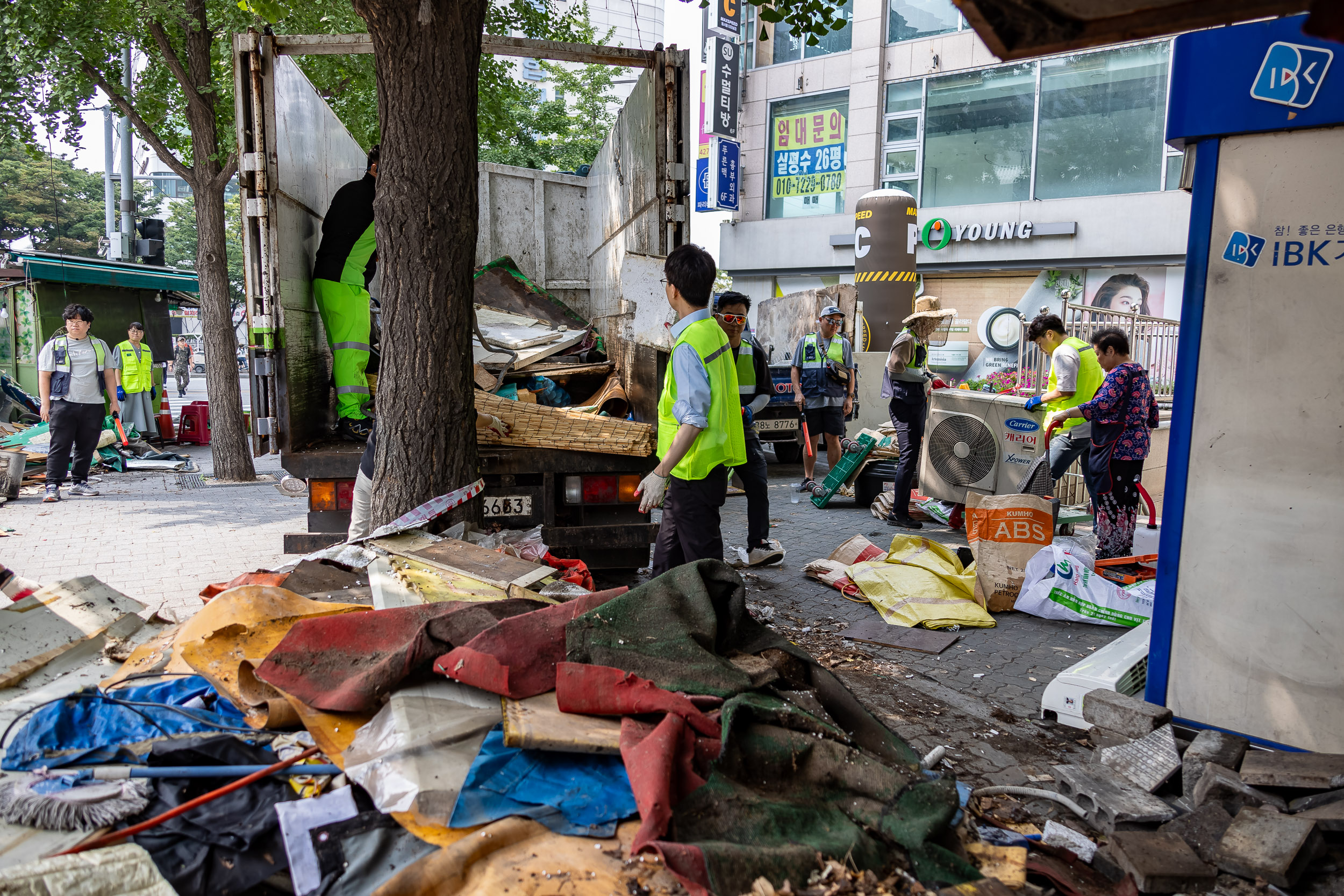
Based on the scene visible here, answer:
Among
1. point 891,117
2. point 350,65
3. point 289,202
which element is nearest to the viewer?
point 289,202

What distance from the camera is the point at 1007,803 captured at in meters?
2.92

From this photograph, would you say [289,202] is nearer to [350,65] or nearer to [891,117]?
[350,65]

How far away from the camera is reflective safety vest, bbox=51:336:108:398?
9008 mm

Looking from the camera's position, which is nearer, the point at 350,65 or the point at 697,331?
the point at 697,331

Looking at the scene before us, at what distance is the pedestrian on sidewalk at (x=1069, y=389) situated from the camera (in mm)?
6648

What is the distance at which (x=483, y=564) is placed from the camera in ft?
11.7

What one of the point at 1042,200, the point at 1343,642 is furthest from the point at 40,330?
the point at 1042,200

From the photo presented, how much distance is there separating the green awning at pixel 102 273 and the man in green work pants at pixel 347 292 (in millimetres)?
8821

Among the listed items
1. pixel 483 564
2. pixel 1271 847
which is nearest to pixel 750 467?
pixel 483 564

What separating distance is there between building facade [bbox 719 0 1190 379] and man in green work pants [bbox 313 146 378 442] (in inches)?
405

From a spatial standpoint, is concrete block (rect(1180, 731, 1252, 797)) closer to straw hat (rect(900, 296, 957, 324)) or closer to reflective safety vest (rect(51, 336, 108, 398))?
straw hat (rect(900, 296, 957, 324))

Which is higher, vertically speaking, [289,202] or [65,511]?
[289,202]

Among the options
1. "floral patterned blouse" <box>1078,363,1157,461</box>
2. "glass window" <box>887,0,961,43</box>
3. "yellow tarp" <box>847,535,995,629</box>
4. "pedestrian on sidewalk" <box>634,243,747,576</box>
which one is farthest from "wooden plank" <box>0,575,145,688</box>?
"glass window" <box>887,0,961,43</box>

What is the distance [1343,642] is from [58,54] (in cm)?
1116
